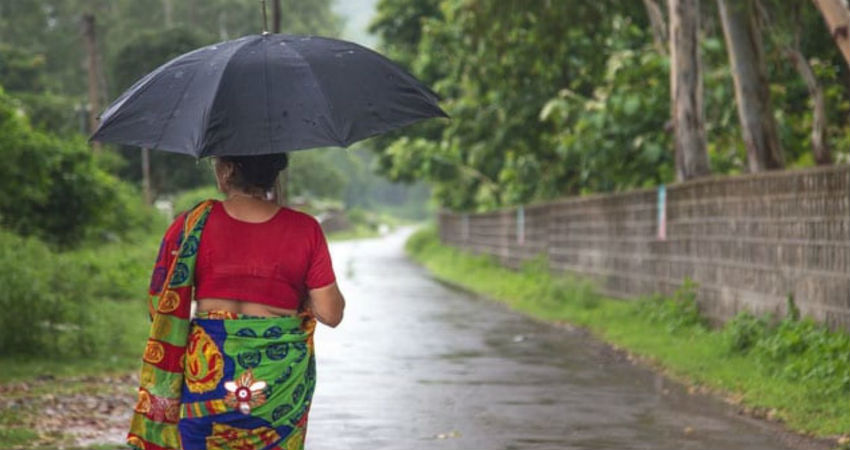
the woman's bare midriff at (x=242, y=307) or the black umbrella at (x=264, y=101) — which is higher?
the black umbrella at (x=264, y=101)

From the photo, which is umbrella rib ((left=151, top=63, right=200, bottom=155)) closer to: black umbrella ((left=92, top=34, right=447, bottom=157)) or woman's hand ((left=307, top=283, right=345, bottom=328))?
black umbrella ((left=92, top=34, right=447, bottom=157))

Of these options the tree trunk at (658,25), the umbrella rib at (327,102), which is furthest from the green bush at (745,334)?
the umbrella rib at (327,102)

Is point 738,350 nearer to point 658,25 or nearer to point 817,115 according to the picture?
point 817,115

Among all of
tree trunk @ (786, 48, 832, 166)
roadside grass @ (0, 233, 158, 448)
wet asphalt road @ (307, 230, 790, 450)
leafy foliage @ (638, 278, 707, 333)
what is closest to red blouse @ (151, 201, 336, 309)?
wet asphalt road @ (307, 230, 790, 450)

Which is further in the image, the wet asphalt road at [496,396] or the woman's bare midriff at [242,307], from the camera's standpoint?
the wet asphalt road at [496,396]

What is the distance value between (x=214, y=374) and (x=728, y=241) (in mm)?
10989

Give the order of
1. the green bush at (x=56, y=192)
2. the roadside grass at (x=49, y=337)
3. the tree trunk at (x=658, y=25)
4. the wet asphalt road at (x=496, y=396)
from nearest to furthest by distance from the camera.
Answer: the wet asphalt road at (x=496, y=396) < the roadside grass at (x=49, y=337) < the tree trunk at (x=658, y=25) < the green bush at (x=56, y=192)

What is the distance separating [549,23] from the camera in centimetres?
2195

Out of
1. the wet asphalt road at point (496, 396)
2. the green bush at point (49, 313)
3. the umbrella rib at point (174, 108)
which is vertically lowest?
the wet asphalt road at point (496, 396)

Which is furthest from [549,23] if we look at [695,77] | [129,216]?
[129,216]

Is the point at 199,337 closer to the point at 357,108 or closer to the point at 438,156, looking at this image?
the point at 357,108

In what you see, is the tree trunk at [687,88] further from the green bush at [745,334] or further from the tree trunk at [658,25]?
the green bush at [745,334]

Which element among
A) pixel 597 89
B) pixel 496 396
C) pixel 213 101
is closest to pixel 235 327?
pixel 213 101

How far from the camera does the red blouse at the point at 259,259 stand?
5.02 m
